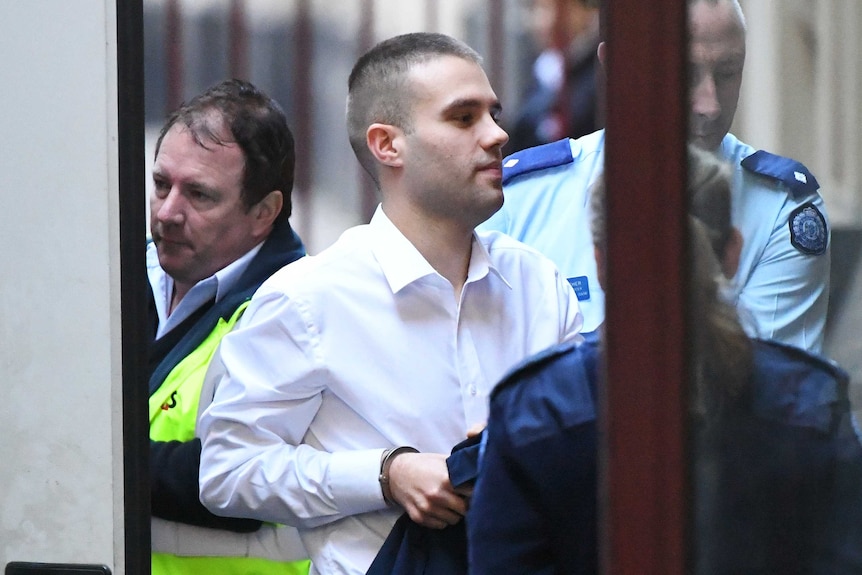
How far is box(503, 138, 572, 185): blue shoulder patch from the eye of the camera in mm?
2361

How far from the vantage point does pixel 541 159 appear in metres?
2.38

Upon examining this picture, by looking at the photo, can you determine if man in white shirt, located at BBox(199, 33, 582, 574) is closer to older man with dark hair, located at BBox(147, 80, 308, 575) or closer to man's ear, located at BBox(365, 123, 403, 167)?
man's ear, located at BBox(365, 123, 403, 167)

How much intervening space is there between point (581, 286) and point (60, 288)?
1.02 metres

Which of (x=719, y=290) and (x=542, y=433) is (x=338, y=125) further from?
(x=719, y=290)

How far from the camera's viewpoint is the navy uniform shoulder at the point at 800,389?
1014mm

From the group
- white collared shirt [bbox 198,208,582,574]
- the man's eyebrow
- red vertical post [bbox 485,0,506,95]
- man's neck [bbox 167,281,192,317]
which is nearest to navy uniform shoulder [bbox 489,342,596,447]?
white collared shirt [bbox 198,208,582,574]

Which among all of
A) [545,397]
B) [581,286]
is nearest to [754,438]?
[545,397]

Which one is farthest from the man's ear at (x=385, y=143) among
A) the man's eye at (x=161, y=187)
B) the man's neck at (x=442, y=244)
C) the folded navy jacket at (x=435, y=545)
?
the folded navy jacket at (x=435, y=545)

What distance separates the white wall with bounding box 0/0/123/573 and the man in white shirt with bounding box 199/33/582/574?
16.8 inches

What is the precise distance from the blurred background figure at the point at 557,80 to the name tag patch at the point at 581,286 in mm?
1764

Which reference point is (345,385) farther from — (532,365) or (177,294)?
(177,294)

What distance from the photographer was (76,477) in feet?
4.71

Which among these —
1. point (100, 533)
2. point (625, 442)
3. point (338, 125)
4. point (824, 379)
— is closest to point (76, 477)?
point (100, 533)

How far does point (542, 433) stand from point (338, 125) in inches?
85.6
